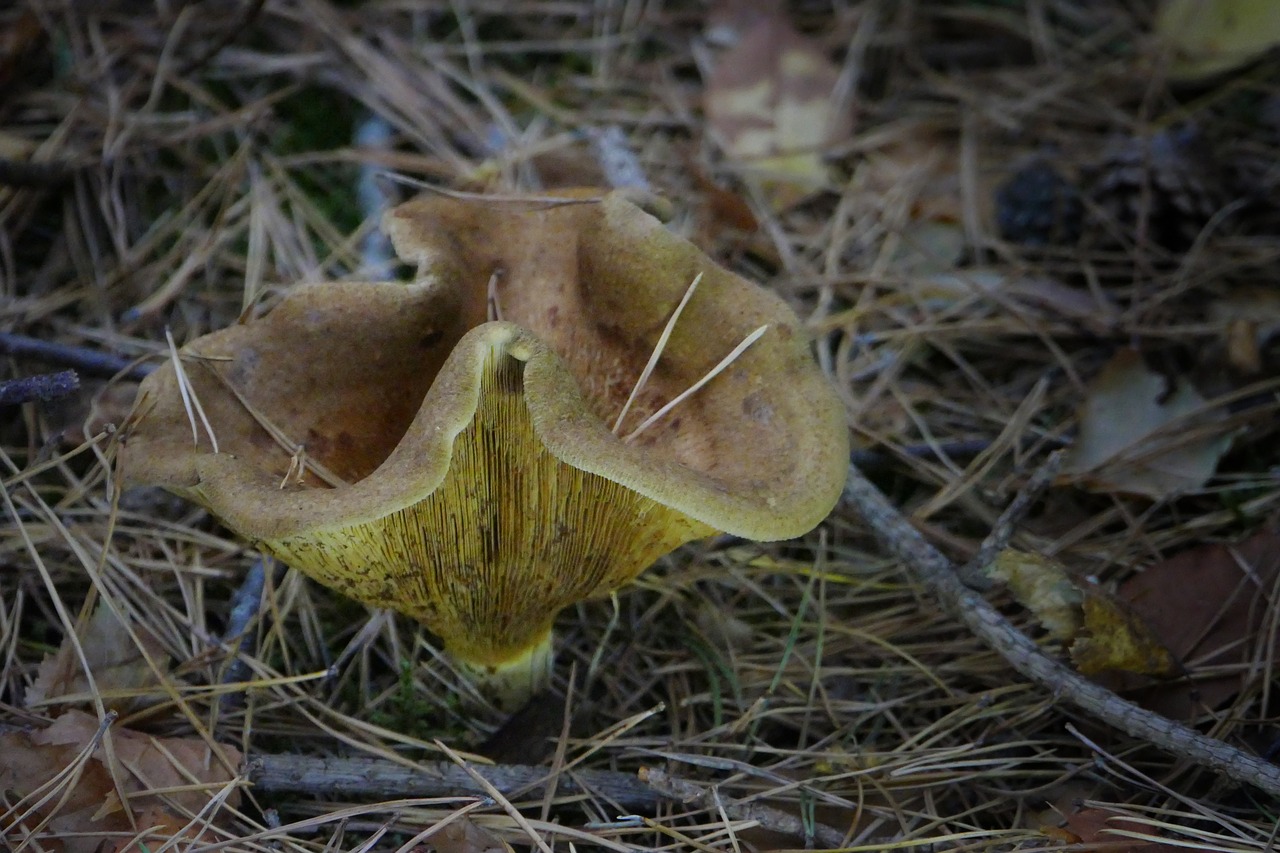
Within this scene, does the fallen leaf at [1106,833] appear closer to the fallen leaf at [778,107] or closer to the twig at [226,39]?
the fallen leaf at [778,107]

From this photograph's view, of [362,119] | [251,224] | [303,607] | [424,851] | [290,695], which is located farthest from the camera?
[362,119]

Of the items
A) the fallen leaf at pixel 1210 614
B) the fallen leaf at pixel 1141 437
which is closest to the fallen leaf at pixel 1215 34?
the fallen leaf at pixel 1141 437

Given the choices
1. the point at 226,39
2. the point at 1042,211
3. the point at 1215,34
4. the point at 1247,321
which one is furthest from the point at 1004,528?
the point at 226,39

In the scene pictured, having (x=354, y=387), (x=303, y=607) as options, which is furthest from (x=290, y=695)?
(x=354, y=387)

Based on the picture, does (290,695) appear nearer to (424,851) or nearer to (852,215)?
(424,851)

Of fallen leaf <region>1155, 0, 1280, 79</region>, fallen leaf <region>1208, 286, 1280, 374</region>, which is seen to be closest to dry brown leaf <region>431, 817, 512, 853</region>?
fallen leaf <region>1208, 286, 1280, 374</region>

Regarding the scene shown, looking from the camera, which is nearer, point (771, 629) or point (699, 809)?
point (699, 809)

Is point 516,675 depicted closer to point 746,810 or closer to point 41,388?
point 746,810
